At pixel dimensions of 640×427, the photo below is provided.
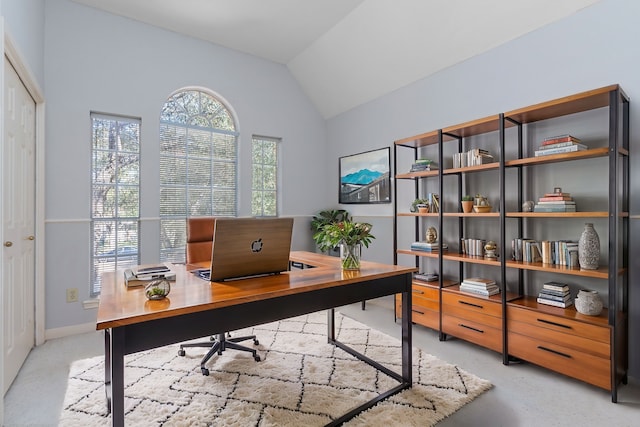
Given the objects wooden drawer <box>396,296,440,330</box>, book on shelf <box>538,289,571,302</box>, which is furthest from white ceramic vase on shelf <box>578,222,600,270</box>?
wooden drawer <box>396,296,440,330</box>

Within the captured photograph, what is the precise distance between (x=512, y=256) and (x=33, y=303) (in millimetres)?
4014

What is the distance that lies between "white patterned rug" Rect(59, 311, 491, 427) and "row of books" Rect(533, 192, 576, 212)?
1.22 metres

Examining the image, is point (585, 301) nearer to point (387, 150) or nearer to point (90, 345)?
point (387, 150)

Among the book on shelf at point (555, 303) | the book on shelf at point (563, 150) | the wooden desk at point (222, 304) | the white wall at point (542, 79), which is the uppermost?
the white wall at point (542, 79)

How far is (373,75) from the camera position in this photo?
12.6 feet

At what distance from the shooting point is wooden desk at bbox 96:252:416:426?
1.15 metres

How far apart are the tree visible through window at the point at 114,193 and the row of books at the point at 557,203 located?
144 inches

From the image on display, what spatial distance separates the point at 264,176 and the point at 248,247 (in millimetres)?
2941

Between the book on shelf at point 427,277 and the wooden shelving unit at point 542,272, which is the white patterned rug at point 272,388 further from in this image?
the book on shelf at point 427,277

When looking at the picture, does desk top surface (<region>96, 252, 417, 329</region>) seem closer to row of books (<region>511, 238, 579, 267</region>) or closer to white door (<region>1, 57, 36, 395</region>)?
white door (<region>1, 57, 36, 395</region>)

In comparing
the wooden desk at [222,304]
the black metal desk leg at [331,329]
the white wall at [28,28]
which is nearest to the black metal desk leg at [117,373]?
the wooden desk at [222,304]

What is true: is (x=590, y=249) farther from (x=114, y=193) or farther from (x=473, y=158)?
(x=114, y=193)

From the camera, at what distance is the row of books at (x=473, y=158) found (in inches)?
107

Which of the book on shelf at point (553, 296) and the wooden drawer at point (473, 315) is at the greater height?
the book on shelf at point (553, 296)
